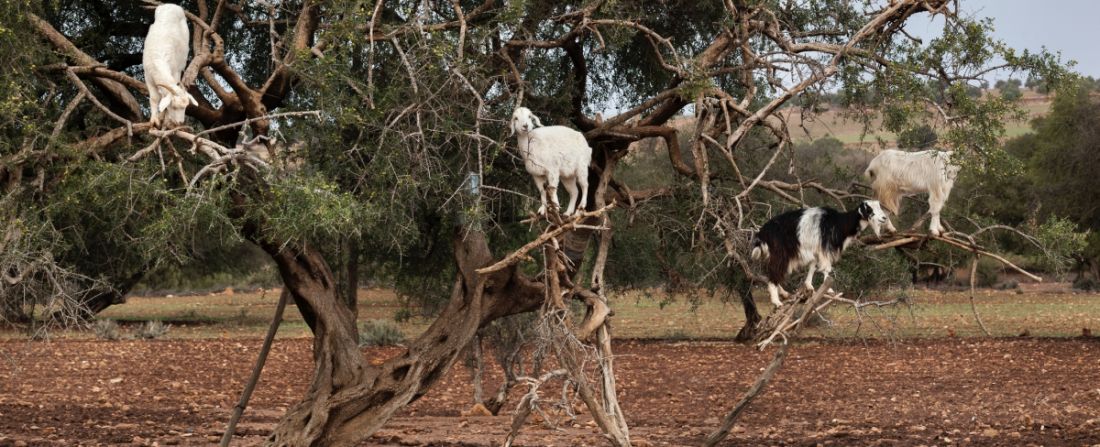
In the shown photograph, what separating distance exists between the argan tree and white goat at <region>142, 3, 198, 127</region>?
157mm

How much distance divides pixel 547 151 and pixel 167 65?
8.48 feet

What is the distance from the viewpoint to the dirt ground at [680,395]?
466 inches

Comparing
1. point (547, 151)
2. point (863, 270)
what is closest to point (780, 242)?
point (547, 151)

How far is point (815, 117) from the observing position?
1058 cm

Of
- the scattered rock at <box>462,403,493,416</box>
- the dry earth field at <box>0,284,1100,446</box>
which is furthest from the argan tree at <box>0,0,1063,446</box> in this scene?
the scattered rock at <box>462,403,493,416</box>

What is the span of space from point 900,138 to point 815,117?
2.42 ft

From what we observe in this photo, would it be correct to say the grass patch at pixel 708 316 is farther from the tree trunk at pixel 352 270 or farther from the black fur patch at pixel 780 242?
the black fur patch at pixel 780 242

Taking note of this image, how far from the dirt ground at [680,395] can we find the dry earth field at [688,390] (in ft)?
0.10

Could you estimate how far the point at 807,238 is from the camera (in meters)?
8.65

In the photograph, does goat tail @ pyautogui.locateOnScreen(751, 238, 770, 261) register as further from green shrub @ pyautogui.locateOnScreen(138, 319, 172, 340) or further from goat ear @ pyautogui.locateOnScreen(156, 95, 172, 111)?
Result: green shrub @ pyautogui.locateOnScreen(138, 319, 172, 340)

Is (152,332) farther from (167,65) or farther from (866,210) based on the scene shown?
(866,210)

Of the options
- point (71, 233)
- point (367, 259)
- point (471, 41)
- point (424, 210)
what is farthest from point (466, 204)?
point (367, 259)

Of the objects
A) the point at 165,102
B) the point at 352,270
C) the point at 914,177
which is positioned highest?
the point at 165,102

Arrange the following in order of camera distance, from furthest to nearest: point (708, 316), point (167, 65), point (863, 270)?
point (708, 316)
point (863, 270)
point (167, 65)
